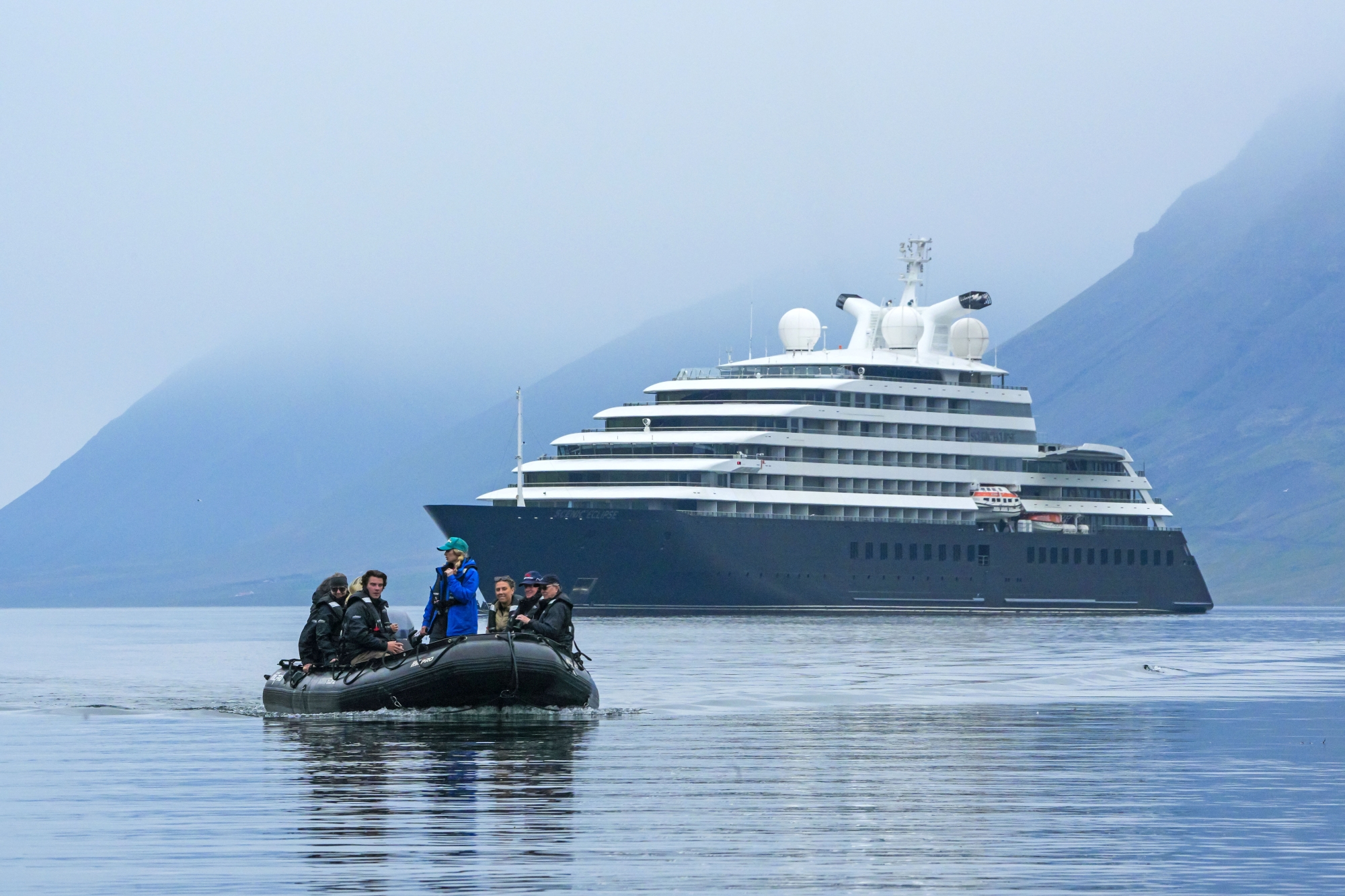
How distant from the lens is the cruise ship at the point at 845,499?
3590 inches

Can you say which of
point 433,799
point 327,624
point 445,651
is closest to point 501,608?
point 445,651

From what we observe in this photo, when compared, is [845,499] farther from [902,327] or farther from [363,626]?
[363,626]

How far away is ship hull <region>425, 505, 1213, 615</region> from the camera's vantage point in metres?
90.1

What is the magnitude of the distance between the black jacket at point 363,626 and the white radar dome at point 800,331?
3221 inches

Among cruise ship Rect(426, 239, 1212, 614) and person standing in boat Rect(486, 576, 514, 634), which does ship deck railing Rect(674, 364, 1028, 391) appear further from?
person standing in boat Rect(486, 576, 514, 634)

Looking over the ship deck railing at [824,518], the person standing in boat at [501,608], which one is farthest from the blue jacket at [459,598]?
the ship deck railing at [824,518]

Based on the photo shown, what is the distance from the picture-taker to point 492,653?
2822 cm

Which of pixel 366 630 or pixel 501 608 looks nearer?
pixel 501 608

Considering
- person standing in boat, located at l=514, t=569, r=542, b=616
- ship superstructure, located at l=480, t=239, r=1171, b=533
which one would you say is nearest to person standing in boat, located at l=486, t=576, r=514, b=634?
person standing in boat, located at l=514, t=569, r=542, b=616

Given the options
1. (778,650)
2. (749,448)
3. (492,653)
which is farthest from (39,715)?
(749,448)

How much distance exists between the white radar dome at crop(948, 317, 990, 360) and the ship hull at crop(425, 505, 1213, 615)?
10.6 m

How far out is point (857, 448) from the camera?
3890 inches

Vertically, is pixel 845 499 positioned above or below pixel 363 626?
above

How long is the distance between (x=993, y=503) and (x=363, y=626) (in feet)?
249
